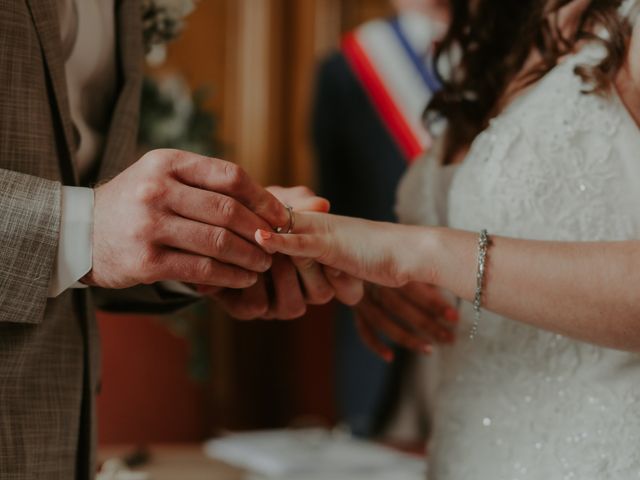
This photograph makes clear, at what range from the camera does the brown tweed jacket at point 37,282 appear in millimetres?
925

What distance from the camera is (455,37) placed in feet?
4.91

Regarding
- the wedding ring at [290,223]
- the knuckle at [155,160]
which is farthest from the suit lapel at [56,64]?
the wedding ring at [290,223]

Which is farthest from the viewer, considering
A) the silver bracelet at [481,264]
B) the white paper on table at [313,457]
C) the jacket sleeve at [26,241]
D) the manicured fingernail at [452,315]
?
the white paper on table at [313,457]

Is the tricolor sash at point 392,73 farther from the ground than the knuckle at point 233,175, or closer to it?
farther from the ground

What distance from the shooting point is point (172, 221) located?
3.07 feet

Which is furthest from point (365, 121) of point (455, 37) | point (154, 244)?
point (154, 244)

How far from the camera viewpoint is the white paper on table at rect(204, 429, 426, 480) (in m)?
1.68

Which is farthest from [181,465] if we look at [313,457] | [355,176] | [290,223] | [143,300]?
[355,176]

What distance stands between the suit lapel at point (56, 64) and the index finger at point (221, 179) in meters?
0.15

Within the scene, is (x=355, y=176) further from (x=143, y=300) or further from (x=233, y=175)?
(x=233, y=175)

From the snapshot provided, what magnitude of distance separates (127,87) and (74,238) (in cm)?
29

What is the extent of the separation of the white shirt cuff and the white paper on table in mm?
839

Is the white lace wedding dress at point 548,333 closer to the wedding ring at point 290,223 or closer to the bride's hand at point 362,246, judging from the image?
the bride's hand at point 362,246

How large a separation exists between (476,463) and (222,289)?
0.39 m
